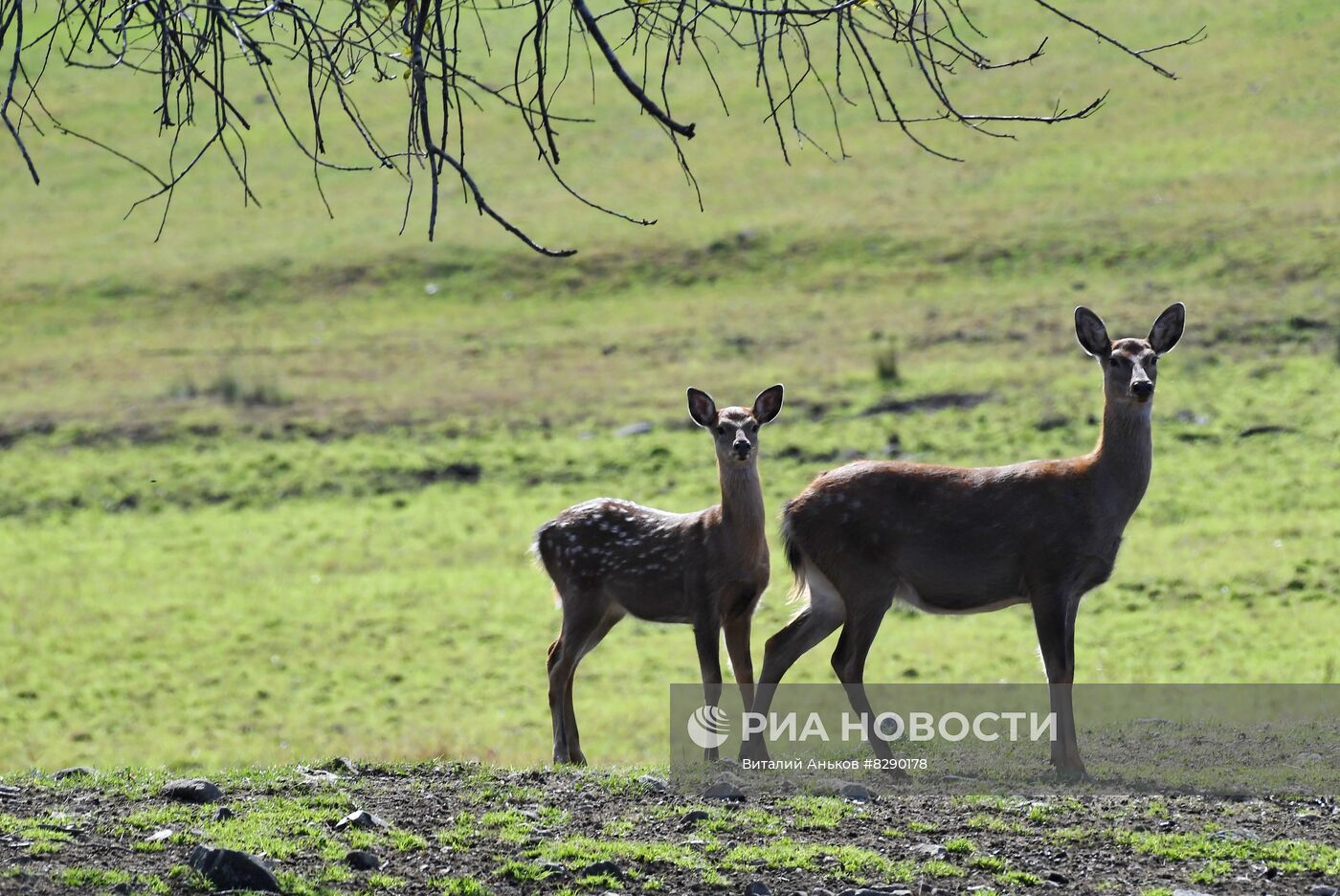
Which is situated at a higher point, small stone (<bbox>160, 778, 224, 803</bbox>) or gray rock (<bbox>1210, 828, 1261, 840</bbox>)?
gray rock (<bbox>1210, 828, 1261, 840</bbox>)

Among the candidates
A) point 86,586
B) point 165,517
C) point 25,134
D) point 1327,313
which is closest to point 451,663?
point 86,586

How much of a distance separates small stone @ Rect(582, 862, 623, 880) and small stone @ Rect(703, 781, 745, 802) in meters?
1.46

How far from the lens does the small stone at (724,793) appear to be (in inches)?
360

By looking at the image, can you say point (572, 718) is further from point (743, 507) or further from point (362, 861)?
point (362, 861)

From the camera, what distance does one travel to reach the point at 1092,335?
35.3 ft

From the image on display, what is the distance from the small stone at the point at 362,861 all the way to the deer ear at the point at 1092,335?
5449 millimetres

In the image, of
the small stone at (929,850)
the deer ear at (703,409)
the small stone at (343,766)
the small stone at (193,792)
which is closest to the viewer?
the small stone at (929,850)

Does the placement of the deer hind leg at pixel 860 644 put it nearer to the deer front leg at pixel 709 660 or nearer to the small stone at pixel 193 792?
the deer front leg at pixel 709 660

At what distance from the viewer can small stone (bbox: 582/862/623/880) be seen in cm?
766

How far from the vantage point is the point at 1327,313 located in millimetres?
33812

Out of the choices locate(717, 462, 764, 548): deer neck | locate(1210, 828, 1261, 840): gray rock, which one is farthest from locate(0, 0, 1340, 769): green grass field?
locate(1210, 828, 1261, 840): gray rock

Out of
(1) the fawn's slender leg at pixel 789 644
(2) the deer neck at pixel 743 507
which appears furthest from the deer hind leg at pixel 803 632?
(2) the deer neck at pixel 743 507

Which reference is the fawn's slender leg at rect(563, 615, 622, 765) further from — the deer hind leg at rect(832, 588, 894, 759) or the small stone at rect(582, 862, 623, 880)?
the small stone at rect(582, 862, 623, 880)

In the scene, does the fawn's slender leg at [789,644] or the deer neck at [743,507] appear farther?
the deer neck at [743,507]
